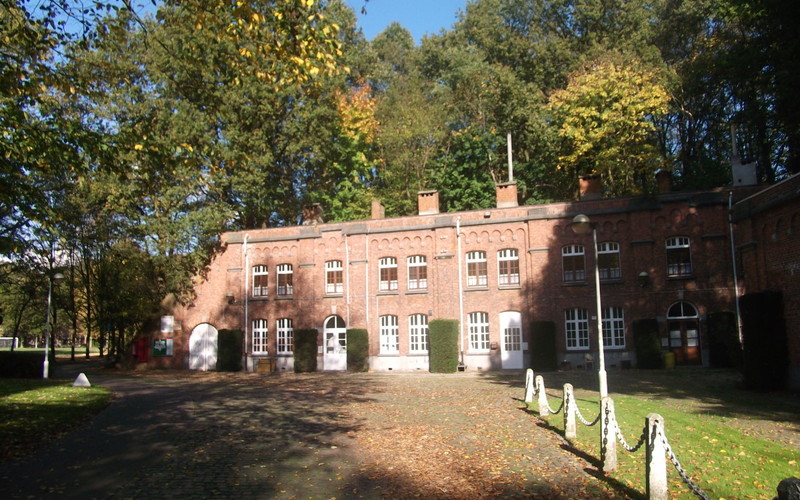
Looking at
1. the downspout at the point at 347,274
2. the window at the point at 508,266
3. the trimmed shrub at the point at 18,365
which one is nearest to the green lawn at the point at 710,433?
the window at the point at 508,266

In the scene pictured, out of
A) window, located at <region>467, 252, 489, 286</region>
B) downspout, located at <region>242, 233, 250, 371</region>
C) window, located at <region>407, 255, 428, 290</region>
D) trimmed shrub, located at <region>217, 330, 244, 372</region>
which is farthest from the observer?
downspout, located at <region>242, 233, 250, 371</region>

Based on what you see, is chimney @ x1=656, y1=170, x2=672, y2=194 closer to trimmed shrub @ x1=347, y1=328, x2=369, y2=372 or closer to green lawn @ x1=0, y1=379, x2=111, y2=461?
trimmed shrub @ x1=347, y1=328, x2=369, y2=372

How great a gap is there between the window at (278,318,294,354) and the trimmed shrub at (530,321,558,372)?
13.1 meters

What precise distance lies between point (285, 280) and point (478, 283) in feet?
35.6

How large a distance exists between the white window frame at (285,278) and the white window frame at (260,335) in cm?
195

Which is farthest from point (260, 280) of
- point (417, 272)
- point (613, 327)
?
point (613, 327)

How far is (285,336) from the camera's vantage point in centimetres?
3309

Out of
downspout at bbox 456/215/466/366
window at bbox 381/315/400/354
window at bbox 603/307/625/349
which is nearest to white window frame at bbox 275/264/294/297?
window at bbox 381/315/400/354

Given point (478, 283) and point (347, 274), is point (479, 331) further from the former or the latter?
point (347, 274)

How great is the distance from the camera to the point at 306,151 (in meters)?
37.2

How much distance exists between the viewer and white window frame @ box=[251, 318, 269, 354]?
109 ft

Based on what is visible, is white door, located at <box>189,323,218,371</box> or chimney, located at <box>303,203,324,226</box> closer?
white door, located at <box>189,323,218,371</box>

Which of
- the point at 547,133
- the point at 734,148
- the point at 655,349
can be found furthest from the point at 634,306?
the point at 547,133

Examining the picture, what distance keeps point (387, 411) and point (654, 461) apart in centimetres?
945
